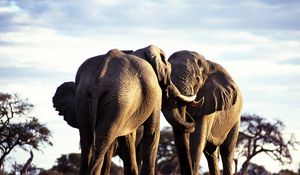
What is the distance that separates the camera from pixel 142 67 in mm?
13352

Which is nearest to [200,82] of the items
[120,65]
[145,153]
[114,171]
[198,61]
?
[198,61]

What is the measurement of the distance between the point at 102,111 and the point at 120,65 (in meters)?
0.69

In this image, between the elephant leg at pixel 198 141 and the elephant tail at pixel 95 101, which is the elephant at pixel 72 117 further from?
the elephant leg at pixel 198 141

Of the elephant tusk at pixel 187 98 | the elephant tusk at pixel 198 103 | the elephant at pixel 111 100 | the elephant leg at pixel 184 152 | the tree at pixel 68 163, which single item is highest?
the elephant at pixel 111 100

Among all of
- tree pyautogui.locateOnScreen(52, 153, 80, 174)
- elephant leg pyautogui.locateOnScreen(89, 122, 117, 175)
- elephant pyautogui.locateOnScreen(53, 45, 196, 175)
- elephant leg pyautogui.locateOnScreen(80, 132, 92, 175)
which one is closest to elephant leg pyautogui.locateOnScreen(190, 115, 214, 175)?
elephant pyautogui.locateOnScreen(53, 45, 196, 175)

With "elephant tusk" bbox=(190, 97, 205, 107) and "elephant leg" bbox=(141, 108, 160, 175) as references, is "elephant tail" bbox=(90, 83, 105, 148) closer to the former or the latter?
"elephant leg" bbox=(141, 108, 160, 175)

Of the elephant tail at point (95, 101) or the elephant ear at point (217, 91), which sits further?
the elephant ear at point (217, 91)

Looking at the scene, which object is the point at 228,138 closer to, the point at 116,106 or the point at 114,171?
the point at 116,106

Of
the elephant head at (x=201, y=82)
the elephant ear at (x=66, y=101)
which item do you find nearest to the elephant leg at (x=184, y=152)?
the elephant head at (x=201, y=82)

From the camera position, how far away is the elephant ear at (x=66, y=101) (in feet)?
49.1

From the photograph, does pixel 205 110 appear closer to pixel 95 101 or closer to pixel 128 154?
pixel 128 154

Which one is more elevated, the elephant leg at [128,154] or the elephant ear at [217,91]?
the elephant ear at [217,91]

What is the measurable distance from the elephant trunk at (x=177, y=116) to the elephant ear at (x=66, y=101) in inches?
55.9

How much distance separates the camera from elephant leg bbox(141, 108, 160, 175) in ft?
46.4
